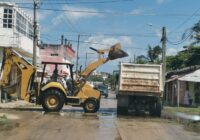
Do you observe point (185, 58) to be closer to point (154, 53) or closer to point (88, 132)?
point (154, 53)

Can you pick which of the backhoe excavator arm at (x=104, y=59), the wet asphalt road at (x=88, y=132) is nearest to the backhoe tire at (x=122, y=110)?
the backhoe excavator arm at (x=104, y=59)

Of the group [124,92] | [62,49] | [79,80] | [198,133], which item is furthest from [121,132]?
[62,49]

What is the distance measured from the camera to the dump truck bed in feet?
91.9

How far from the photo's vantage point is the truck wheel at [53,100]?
28.8m

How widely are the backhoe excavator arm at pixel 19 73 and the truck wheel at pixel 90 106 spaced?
3271 mm

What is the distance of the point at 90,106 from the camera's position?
2952cm

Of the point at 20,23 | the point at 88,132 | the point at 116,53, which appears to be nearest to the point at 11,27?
the point at 20,23

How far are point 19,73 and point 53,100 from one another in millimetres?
2613

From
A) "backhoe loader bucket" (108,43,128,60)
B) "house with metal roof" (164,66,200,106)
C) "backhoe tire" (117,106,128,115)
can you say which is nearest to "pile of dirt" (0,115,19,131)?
"backhoe tire" (117,106,128,115)

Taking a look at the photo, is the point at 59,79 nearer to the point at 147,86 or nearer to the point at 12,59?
the point at 12,59

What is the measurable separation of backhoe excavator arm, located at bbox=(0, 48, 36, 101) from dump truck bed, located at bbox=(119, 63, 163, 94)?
5.12 metres

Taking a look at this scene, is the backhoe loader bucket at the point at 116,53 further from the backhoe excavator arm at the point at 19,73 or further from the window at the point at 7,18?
the window at the point at 7,18

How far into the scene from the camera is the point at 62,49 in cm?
10419

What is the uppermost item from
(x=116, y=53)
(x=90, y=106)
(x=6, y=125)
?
(x=116, y=53)
